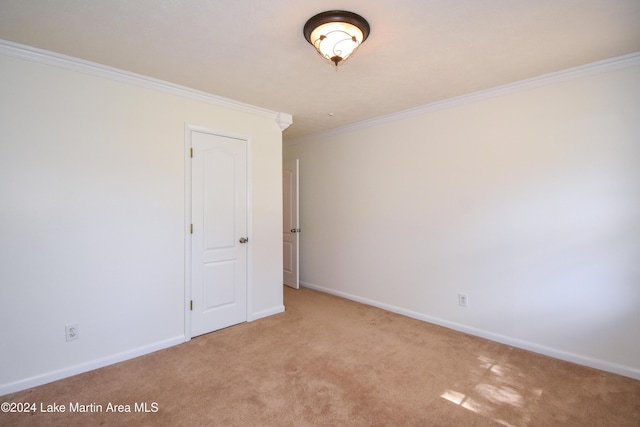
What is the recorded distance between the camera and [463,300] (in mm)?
3180

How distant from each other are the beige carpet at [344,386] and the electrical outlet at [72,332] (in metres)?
0.30

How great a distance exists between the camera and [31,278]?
2.22 m

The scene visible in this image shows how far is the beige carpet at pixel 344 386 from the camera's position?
74.6 inches

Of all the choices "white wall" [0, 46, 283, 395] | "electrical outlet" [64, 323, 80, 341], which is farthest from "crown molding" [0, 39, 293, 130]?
"electrical outlet" [64, 323, 80, 341]

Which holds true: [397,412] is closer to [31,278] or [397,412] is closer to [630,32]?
[31,278]

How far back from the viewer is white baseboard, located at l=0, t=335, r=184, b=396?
2145 millimetres

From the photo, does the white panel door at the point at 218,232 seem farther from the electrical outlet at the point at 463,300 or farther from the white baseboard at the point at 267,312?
the electrical outlet at the point at 463,300

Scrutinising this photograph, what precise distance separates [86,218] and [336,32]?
2330 millimetres

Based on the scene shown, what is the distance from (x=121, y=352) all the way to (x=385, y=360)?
223 centimetres

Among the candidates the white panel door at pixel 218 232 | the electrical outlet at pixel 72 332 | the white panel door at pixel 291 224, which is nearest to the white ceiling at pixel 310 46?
the white panel door at pixel 218 232

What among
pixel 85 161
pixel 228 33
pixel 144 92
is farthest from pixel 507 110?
pixel 85 161

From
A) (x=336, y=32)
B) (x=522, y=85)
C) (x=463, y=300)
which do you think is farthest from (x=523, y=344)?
(x=336, y=32)

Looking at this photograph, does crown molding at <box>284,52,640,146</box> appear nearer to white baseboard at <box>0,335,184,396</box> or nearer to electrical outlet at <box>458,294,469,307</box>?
electrical outlet at <box>458,294,469,307</box>

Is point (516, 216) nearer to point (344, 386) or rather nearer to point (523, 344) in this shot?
point (523, 344)
